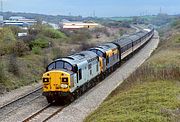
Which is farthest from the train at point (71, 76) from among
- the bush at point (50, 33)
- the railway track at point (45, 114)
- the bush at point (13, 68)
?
the bush at point (50, 33)

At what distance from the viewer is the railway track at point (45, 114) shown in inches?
877

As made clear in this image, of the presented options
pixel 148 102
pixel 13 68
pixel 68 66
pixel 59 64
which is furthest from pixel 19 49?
pixel 148 102

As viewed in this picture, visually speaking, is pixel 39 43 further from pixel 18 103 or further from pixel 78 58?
pixel 18 103

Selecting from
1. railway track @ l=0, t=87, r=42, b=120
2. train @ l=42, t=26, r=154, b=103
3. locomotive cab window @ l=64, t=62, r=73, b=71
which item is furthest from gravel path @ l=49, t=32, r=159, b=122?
railway track @ l=0, t=87, r=42, b=120

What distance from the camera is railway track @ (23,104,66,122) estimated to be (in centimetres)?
2227

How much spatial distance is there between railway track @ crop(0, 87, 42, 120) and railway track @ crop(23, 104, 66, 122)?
1.65 meters

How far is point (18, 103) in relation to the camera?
88.6 ft

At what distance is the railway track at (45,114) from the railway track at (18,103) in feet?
5.42

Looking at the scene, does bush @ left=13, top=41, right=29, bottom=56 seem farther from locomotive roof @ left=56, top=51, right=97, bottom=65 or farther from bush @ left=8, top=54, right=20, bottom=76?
locomotive roof @ left=56, top=51, right=97, bottom=65

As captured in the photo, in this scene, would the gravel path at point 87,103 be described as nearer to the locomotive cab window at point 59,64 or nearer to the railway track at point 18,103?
the locomotive cab window at point 59,64

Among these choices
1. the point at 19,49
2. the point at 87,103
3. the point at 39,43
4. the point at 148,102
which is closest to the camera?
the point at 148,102

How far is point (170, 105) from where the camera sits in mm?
18281

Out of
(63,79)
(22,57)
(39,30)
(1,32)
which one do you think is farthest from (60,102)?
(39,30)

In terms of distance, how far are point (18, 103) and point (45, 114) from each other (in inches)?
151
